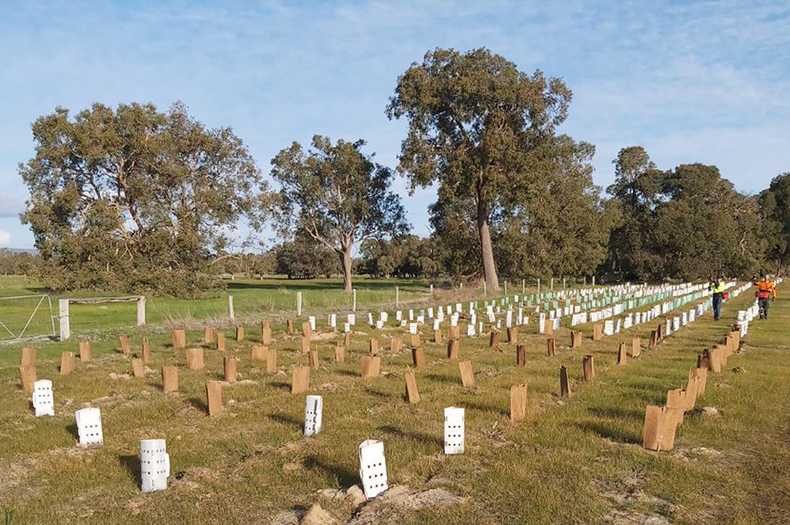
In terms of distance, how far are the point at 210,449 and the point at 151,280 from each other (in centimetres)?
3009

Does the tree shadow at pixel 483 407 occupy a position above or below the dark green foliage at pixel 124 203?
below

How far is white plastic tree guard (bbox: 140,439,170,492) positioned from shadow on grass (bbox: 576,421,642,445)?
4613 mm

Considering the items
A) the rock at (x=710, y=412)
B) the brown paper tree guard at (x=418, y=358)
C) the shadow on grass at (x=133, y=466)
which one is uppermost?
the brown paper tree guard at (x=418, y=358)

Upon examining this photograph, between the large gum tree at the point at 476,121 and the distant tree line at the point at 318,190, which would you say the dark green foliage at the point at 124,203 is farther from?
the large gum tree at the point at 476,121

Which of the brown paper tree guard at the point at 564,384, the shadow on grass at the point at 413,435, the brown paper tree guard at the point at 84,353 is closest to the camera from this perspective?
the shadow on grass at the point at 413,435

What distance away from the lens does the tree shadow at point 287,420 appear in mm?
7949

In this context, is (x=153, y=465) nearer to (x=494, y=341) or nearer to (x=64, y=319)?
(x=494, y=341)

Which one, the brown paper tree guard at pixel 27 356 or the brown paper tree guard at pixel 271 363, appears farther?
the brown paper tree guard at pixel 27 356

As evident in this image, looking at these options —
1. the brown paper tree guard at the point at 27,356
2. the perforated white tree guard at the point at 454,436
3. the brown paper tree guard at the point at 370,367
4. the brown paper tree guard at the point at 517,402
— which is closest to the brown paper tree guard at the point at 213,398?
the brown paper tree guard at the point at 370,367

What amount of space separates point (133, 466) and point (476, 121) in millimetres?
35931

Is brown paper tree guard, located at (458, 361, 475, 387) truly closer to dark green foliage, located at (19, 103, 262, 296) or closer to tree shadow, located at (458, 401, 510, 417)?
tree shadow, located at (458, 401, 510, 417)

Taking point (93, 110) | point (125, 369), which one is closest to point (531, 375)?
point (125, 369)

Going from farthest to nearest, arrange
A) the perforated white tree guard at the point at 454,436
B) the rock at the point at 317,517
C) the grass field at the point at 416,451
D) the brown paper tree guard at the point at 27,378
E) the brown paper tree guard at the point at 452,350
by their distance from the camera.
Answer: the brown paper tree guard at the point at 452,350
the brown paper tree guard at the point at 27,378
the perforated white tree guard at the point at 454,436
the grass field at the point at 416,451
the rock at the point at 317,517

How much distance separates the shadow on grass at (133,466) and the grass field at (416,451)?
22 mm
